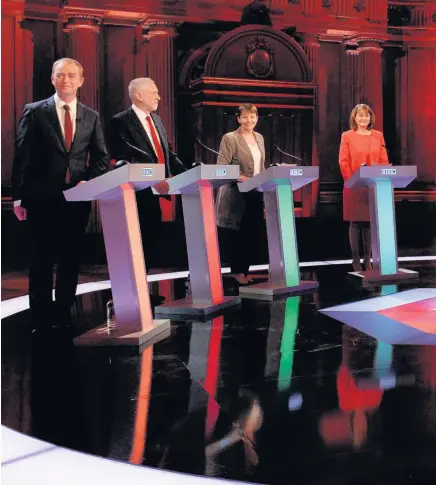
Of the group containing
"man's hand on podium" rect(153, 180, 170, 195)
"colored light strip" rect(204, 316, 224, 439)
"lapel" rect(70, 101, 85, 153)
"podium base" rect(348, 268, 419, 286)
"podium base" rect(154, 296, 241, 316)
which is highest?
"lapel" rect(70, 101, 85, 153)

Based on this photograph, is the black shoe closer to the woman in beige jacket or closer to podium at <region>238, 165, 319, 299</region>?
podium at <region>238, 165, 319, 299</region>

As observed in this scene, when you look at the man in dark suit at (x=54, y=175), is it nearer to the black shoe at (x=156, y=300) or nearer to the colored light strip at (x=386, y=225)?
the black shoe at (x=156, y=300)

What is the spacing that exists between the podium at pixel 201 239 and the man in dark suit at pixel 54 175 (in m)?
0.52

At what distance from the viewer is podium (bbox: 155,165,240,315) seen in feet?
13.4

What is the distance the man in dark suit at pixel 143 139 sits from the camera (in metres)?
4.46

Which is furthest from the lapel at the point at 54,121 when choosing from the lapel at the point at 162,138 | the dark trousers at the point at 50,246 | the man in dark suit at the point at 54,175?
the lapel at the point at 162,138

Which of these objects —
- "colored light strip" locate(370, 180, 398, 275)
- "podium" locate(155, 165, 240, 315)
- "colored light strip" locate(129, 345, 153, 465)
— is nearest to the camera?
"colored light strip" locate(129, 345, 153, 465)

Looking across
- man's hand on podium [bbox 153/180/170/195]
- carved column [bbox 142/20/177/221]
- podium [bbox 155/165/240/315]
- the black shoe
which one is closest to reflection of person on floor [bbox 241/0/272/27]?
carved column [bbox 142/20/177/221]

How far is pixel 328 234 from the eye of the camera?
8.76m

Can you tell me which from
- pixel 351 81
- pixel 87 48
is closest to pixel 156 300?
pixel 87 48

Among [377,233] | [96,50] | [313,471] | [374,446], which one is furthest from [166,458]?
[96,50]

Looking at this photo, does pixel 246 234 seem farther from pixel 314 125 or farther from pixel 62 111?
pixel 314 125

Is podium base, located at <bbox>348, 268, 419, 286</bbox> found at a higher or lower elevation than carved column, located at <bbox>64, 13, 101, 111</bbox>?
lower

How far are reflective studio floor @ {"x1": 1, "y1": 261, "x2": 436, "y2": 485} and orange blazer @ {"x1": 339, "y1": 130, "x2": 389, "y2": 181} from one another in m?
1.95
